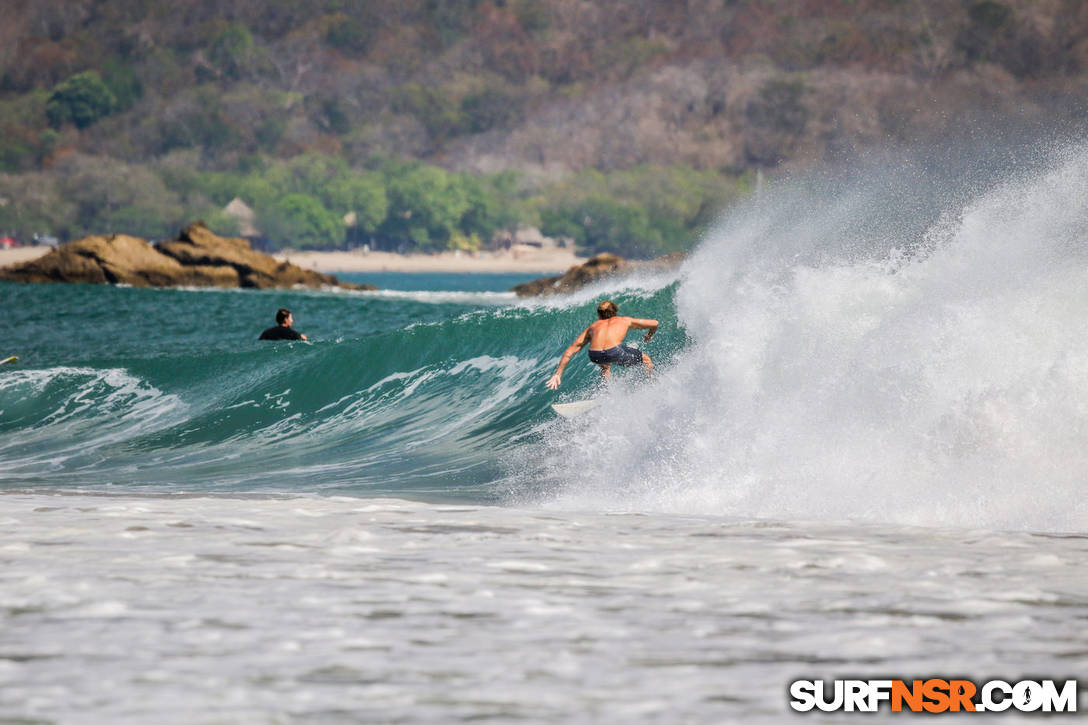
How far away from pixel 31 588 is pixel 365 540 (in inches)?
86.3

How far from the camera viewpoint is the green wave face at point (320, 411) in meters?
13.9

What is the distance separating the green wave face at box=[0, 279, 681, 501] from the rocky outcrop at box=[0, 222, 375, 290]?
178 ft

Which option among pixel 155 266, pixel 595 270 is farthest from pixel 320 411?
pixel 155 266

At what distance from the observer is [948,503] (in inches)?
384

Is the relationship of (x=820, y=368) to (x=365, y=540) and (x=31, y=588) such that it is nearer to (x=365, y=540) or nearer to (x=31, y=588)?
(x=365, y=540)

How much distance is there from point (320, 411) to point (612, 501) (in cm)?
788

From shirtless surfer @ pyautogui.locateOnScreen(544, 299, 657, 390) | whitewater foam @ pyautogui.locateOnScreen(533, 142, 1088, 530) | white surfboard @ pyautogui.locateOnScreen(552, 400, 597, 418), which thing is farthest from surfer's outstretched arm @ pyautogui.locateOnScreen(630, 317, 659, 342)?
white surfboard @ pyautogui.locateOnScreen(552, 400, 597, 418)

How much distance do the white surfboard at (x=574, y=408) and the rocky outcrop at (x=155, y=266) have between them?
63.3 m

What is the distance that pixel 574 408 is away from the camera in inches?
565

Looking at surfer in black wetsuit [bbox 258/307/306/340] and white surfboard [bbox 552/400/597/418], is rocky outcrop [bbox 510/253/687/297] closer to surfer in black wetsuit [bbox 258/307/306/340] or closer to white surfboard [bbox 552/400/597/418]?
surfer in black wetsuit [bbox 258/307/306/340]

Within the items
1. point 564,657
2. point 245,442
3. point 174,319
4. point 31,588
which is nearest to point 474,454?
point 245,442

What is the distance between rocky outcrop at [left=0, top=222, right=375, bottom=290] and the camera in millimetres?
74625

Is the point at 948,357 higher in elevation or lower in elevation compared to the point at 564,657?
higher

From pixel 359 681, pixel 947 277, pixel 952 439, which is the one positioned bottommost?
pixel 359 681
